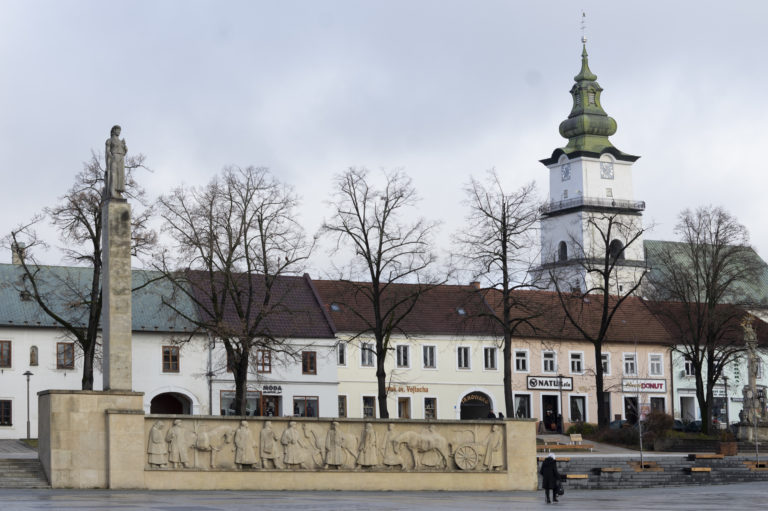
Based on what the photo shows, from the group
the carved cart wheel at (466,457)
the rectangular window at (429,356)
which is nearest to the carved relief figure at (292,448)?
the carved cart wheel at (466,457)

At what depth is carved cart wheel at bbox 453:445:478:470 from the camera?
129 feet

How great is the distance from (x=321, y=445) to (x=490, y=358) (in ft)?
132

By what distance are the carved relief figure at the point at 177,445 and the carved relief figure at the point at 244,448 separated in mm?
1459

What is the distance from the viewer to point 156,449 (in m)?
34.8

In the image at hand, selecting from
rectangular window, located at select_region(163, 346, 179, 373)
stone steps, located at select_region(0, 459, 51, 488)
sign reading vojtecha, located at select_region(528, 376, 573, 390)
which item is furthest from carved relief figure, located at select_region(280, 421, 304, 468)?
sign reading vojtecha, located at select_region(528, 376, 573, 390)

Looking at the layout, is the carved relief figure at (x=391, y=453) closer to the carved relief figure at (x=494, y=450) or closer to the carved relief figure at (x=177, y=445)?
the carved relief figure at (x=494, y=450)

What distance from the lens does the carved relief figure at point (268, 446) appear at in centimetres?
3638

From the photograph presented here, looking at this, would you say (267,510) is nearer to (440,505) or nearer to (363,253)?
(440,505)

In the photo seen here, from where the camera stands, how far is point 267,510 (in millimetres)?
25938

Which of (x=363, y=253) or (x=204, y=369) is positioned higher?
(x=363, y=253)

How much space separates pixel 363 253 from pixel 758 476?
59.7ft

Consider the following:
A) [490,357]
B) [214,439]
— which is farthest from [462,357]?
[214,439]

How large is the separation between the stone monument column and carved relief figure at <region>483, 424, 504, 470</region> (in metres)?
11.4

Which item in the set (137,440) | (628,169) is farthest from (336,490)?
(628,169)
